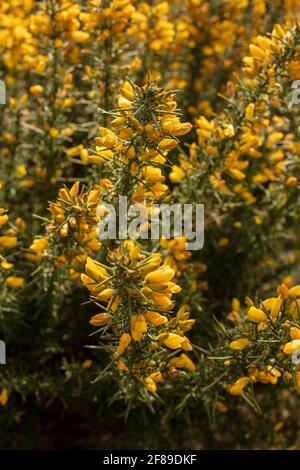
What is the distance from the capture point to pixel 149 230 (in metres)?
2.17

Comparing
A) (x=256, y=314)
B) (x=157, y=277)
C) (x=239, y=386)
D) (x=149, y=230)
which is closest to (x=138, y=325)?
(x=157, y=277)

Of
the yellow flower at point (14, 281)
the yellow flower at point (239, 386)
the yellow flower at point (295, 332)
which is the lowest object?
→ the yellow flower at point (239, 386)

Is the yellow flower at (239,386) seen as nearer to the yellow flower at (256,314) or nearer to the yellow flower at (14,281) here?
the yellow flower at (256,314)

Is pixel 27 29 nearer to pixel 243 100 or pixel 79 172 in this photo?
pixel 79 172

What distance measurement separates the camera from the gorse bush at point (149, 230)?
1514 mm

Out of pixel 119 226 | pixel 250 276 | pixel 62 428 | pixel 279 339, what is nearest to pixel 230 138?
pixel 119 226

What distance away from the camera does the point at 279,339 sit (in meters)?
1.50

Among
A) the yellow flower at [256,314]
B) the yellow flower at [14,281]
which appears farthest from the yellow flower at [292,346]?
the yellow flower at [14,281]

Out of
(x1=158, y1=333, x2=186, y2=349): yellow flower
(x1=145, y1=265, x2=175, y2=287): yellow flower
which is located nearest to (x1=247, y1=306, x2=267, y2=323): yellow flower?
(x1=158, y1=333, x2=186, y2=349): yellow flower

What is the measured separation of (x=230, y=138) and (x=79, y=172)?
4.35ft

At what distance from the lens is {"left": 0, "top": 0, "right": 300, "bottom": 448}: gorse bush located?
1.51 metres

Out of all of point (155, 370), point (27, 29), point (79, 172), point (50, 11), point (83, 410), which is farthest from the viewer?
point (79, 172)

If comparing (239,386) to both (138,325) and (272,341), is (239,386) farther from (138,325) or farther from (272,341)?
(138,325)

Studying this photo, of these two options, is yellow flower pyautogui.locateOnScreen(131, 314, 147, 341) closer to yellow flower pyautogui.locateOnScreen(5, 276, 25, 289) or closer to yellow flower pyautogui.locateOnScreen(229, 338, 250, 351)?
yellow flower pyautogui.locateOnScreen(229, 338, 250, 351)
